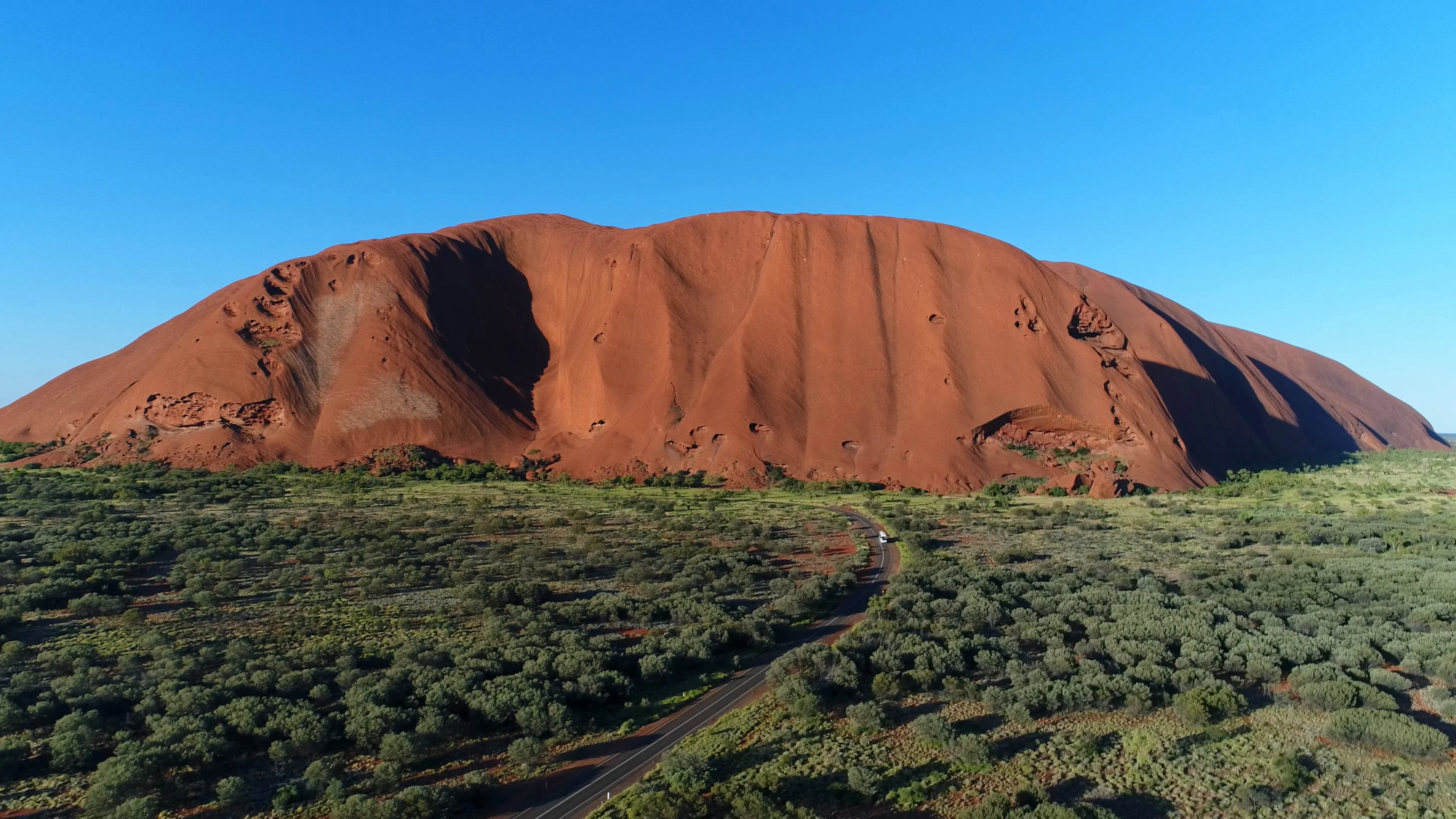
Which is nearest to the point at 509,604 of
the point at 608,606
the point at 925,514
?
the point at 608,606

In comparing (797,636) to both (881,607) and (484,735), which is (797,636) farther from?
(484,735)

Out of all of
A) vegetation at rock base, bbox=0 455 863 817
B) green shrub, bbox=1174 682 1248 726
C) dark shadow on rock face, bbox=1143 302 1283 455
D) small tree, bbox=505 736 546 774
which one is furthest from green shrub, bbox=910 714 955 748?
dark shadow on rock face, bbox=1143 302 1283 455

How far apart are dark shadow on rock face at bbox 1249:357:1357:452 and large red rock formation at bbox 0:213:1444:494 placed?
19473 millimetres

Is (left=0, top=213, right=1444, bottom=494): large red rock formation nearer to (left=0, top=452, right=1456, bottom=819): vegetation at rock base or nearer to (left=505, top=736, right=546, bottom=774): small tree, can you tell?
(left=0, top=452, right=1456, bottom=819): vegetation at rock base

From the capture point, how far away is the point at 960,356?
51875 mm

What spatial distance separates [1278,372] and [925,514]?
8172cm

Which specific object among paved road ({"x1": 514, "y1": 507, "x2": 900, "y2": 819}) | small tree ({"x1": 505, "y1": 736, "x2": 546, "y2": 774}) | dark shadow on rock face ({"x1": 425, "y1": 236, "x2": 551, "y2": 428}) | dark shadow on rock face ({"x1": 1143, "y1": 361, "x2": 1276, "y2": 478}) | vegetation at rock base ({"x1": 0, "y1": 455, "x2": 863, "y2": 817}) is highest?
dark shadow on rock face ({"x1": 425, "y1": 236, "x2": 551, "y2": 428})

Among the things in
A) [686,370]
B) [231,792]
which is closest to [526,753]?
[231,792]

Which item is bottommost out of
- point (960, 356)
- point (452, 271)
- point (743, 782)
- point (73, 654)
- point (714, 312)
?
point (743, 782)

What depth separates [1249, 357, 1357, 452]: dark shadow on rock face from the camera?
81.6 m

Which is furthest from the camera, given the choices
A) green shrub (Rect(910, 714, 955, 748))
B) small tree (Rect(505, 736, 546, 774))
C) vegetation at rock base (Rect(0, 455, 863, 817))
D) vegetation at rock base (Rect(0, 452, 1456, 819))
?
green shrub (Rect(910, 714, 955, 748))

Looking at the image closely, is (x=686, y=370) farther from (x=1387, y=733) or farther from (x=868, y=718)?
(x=1387, y=733)

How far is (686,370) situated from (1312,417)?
76895 mm

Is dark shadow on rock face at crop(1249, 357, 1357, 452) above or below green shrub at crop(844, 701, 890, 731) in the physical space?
above
